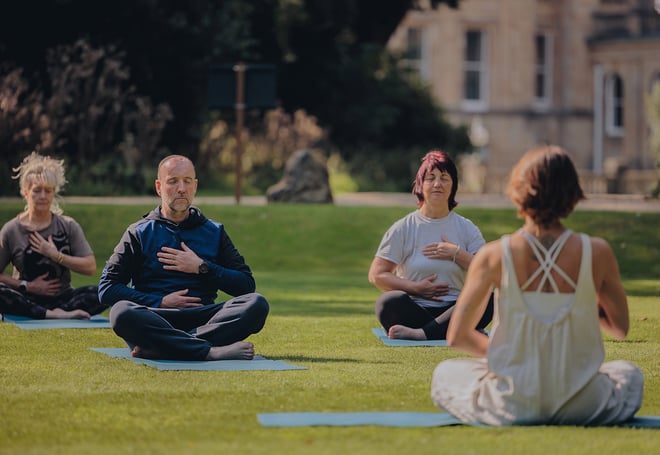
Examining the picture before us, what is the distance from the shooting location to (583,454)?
19.6 ft

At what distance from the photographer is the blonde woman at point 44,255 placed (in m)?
11.3

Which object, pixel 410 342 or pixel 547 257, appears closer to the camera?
pixel 547 257

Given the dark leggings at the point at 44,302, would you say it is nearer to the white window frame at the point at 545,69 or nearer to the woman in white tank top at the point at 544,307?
the woman in white tank top at the point at 544,307

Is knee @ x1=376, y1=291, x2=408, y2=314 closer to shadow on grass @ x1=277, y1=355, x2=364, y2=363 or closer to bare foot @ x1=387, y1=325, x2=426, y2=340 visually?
bare foot @ x1=387, y1=325, x2=426, y2=340

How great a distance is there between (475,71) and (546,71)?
3.65 meters

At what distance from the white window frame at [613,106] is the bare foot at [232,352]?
48768mm

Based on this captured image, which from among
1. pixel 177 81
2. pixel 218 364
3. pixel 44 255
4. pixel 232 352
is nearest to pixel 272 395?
pixel 218 364

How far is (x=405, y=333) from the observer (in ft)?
34.3

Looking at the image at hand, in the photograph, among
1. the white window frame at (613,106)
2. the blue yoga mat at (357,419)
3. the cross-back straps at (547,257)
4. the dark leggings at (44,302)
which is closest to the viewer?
the cross-back straps at (547,257)

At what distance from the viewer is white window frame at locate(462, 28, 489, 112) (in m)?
54.1

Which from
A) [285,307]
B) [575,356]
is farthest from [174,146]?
[575,356]

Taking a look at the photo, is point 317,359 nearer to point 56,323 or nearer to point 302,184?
point 56,323

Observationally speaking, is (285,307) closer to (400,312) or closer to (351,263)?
(400,312)

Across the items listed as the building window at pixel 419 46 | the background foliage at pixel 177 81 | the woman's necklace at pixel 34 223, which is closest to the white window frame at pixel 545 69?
the building window at pixel 419 46
